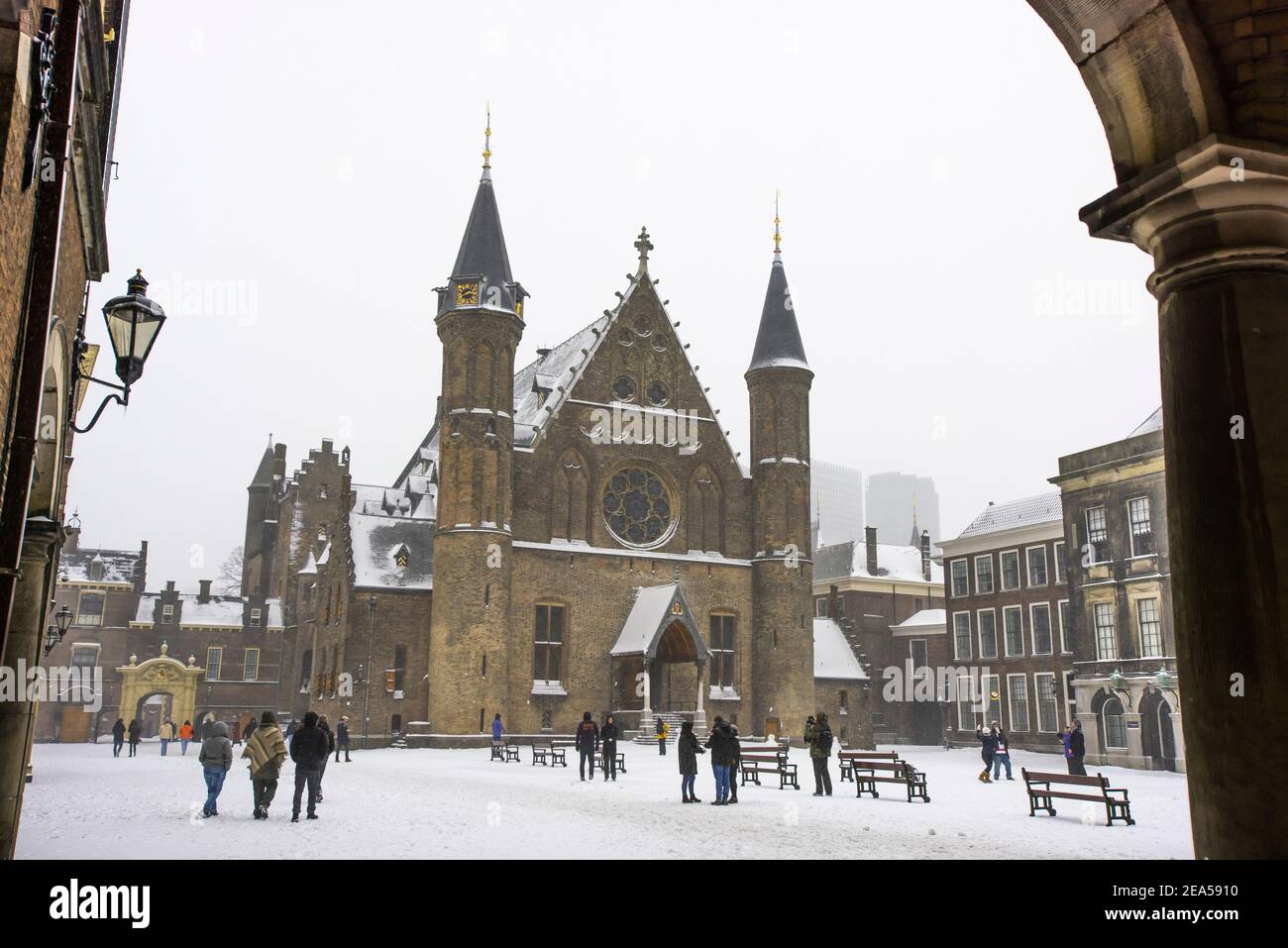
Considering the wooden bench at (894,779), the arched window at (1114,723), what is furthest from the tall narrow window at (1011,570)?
the wooden bench at (894,779)

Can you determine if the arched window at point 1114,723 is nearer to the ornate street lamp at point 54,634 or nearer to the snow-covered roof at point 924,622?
the snow-covered roof at point 924,622

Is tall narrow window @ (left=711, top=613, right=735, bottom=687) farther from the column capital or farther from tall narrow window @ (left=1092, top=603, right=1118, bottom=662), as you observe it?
the column capital

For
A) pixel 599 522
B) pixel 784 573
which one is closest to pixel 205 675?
pixel 599 522

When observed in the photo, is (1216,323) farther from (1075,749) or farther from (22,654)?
(1075,749)

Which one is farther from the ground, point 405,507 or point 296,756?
point 405,507

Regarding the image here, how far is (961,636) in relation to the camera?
49219 mm

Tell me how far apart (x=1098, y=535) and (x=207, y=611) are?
164ft

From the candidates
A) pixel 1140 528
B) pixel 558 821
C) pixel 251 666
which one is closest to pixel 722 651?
pixel 1140 528

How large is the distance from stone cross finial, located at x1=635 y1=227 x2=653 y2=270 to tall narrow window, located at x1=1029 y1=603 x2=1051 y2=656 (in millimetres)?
22167

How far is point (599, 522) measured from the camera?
42625mm

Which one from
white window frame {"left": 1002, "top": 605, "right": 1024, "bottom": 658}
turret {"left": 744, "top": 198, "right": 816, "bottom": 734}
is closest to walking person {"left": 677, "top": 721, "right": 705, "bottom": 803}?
turret {"left": 744, "top": 198, "right": 816, "bottom": 734}

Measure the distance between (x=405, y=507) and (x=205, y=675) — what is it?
62.5ft

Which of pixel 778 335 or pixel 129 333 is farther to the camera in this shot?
pixel 778 335
